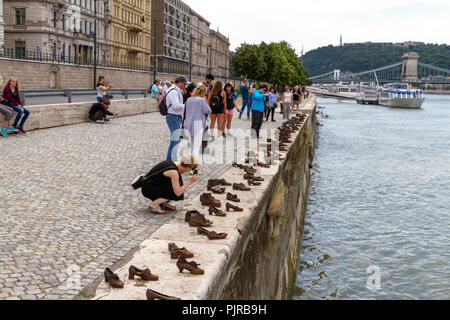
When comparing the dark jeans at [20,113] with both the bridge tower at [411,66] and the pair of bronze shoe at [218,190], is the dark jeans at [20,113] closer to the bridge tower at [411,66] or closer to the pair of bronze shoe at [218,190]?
the pair of bronze shoe at [218,190]

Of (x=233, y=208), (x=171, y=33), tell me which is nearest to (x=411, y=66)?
(x=171, y=33)

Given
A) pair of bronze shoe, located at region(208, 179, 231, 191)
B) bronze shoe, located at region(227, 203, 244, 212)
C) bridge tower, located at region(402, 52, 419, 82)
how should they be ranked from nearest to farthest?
bronze shoe, located at region(227, 203, 244, 212) → pair of bronze shoe, located at region(208, 179, 231, 191) → bridge tower, located at region(402, 52, 419, 82)

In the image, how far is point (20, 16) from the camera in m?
51.9

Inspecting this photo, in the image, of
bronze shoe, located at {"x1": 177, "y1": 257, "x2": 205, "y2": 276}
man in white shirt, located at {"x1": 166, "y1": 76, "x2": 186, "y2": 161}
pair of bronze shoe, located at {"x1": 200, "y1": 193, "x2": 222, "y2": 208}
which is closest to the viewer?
bronze shoe, located at {"x1": 177, "y1": 257, "x2": 205, "y2": 276}

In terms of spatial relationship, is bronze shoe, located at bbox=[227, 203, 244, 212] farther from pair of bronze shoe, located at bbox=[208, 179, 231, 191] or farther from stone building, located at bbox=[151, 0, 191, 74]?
stone building, located at bbox=[151, 0, 191, 74]

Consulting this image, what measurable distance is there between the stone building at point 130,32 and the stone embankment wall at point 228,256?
66899mm

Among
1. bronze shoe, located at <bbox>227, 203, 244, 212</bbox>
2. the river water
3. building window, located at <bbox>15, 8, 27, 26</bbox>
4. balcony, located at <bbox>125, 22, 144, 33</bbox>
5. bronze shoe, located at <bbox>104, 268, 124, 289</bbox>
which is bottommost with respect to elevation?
the river water

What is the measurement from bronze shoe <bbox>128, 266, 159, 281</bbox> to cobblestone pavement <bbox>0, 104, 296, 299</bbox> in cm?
36

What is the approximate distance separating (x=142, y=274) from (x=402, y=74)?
18731 centimetres

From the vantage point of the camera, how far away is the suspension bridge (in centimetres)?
16949

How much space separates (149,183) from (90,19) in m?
62.9

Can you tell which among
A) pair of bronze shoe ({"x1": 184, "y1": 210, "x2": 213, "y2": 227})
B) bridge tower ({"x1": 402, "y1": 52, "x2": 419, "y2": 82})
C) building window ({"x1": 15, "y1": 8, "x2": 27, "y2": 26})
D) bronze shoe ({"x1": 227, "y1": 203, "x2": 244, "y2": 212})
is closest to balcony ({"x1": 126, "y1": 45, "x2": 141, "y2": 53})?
building window ({"x1": 15, "y1": 8, "x2": 27, "y2": 26})

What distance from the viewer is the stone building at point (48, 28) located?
169 feet

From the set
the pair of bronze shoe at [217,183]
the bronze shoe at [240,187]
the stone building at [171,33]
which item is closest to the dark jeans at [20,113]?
the pair of bronze shoe at [217,183]
